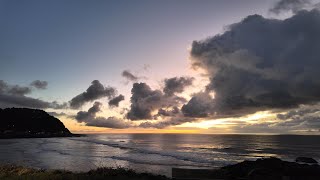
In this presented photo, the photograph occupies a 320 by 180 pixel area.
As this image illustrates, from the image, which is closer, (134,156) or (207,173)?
(207,173)

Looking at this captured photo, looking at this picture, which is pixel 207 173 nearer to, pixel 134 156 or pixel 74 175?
pixel 74 175

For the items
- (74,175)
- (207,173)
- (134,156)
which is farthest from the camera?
(134,156)

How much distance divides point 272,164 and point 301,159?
A: 22415 mm

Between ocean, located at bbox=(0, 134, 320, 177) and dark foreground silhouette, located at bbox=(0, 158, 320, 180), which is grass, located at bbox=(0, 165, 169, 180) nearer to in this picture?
dark foreground silhouette, located at bbox=(0, 158, 320, 180)

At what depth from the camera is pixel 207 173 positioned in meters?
10.9

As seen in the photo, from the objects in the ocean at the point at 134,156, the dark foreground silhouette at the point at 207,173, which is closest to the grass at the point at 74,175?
the dark foreground silhouette at the point at 207,173

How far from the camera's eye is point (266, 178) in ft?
31.8

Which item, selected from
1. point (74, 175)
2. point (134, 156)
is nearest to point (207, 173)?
point (74, 175)

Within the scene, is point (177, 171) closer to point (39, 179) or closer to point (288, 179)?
point (288, 179)

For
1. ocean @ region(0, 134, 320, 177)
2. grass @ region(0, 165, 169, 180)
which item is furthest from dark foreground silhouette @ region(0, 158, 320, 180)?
ocean @ region(0, 134, 320, 177)

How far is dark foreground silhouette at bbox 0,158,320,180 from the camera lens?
10.3 meters

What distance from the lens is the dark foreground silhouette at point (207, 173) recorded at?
33.7 feet

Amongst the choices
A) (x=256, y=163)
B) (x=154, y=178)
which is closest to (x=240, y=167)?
(x=256, y=163)

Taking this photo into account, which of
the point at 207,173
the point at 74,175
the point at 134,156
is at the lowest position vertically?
the point at 134,156
